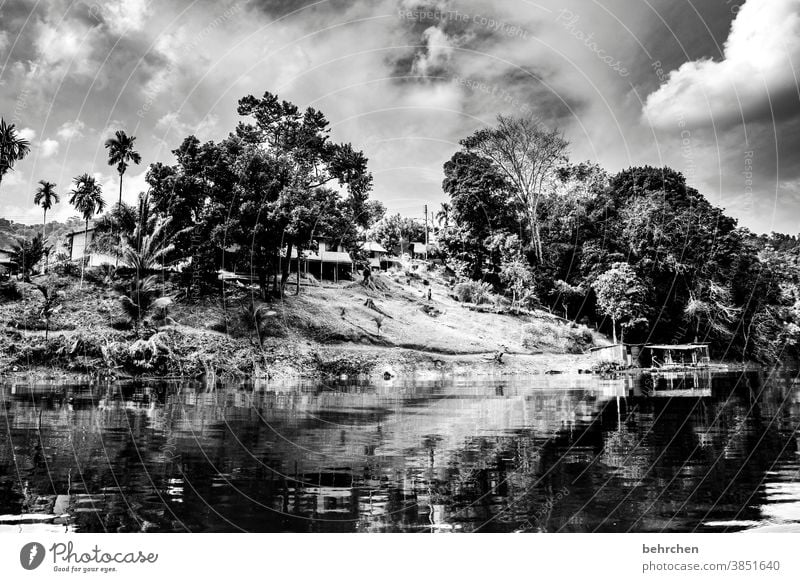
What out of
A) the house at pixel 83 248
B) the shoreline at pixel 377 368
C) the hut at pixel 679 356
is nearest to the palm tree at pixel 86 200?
the house at pixel 83 248

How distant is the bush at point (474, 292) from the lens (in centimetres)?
3906

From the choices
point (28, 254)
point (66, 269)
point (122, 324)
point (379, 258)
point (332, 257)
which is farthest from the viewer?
point (379, 258)

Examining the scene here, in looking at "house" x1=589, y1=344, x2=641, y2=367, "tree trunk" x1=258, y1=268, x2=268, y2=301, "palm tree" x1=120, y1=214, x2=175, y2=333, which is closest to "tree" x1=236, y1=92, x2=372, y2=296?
"tree trunk" x1=258, y1=268, x2=268, y2=301

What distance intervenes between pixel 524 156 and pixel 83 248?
115ft

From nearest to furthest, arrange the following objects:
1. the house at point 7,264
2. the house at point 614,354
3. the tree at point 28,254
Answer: the tree at point 28,254 → the house at point 614,354 → the house at point 7,264

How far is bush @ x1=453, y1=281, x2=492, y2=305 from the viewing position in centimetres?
3906

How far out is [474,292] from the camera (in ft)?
131

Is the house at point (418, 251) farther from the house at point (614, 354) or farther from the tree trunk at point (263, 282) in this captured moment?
the tree trunk at point (263, 282)

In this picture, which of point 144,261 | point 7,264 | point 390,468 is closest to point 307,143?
point 144,261

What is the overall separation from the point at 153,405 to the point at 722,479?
12475 mm

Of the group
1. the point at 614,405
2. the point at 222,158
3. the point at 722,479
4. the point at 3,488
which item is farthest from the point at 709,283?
the point at 3,488

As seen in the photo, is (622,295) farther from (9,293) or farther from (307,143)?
(9,293)

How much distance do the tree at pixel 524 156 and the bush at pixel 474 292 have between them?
6386mm
